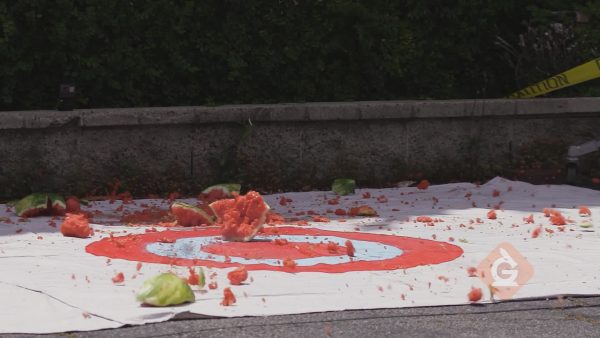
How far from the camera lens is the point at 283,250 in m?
7.36

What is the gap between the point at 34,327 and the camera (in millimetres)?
5320

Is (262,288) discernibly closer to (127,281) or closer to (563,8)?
(127,281)

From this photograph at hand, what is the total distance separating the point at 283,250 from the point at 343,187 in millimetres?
3042

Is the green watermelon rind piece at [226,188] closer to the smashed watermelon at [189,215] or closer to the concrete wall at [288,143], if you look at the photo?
the concrete wall at [288,143]

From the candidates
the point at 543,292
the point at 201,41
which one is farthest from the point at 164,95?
the point at 543,292

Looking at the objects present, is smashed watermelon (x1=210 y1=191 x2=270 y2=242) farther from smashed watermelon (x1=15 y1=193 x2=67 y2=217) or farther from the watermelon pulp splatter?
smashed watermelon (x1=15 y1=193 x2=67 y2=217)

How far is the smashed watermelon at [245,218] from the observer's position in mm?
7668

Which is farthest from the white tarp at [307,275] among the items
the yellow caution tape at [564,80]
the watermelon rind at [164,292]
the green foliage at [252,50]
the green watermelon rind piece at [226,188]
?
the yellow caution tape at [564,80]

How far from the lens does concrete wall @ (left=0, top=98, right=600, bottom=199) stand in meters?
9.89

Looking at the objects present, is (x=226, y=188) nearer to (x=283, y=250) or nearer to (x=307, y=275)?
(x=283, y=250)

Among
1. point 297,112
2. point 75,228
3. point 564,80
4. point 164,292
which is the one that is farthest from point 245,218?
point 564,80

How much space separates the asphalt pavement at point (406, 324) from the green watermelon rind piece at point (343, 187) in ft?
14.4

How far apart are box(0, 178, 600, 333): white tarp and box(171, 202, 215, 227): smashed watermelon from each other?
378mm

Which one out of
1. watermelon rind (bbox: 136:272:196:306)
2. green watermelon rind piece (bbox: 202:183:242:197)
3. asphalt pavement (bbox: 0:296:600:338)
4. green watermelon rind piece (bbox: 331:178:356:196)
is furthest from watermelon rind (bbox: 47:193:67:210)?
asphalt pavement (bbox: 0:296:600:338)
